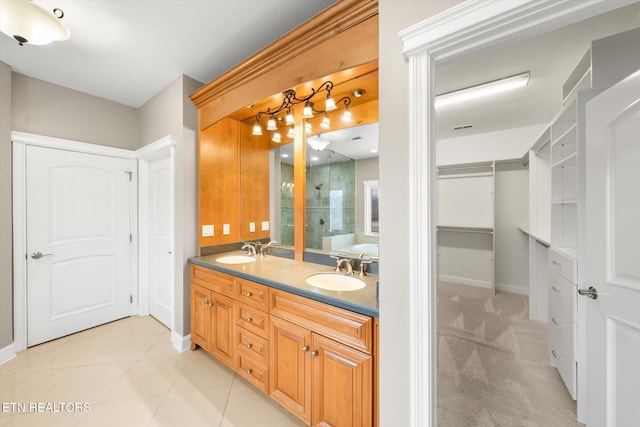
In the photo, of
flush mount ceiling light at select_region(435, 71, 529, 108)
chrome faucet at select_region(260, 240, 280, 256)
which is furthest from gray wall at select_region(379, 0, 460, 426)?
flush mount ceiling light at select_region(435, 71, 529, 108)

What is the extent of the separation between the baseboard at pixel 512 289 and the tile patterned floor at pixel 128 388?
13.7 ft

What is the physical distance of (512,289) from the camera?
159 inches

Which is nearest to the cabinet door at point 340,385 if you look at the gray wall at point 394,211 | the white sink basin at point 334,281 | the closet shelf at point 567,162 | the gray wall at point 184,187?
the gray wall at point 394,211

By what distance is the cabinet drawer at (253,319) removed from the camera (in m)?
1.63

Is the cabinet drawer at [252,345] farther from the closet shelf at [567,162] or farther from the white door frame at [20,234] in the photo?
the closet shelf at [567,162]

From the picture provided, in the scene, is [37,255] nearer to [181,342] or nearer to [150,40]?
[181,342]

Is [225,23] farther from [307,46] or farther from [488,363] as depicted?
[488,363]

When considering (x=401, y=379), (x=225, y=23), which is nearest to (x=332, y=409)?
(x=401, y=379)

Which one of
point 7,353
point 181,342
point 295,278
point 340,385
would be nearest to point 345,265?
point 295,278

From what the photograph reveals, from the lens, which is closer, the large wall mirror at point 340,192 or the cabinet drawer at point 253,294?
the cabinet drawer at point 253,294

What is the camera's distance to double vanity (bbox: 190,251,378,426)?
3.95 feet

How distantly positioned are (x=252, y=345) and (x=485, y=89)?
321cm

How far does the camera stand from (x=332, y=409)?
1294 millimetres

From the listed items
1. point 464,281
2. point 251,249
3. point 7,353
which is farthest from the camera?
point 464,281
